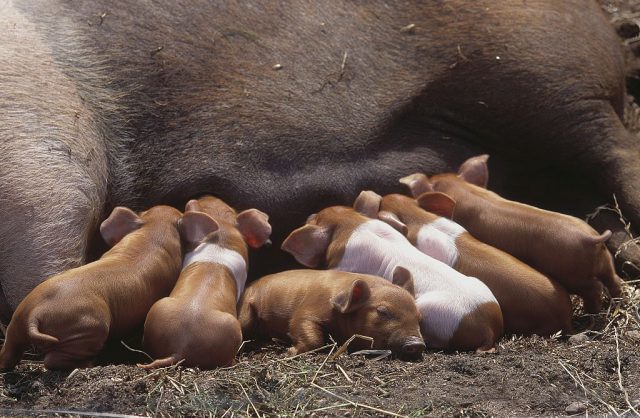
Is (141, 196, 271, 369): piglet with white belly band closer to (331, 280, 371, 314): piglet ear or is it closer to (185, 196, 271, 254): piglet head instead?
(185, 196, 271, 254): piglet head

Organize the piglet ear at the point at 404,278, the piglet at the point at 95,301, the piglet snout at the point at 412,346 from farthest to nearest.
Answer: the piglet ear at the point at 404,278 < the piglet snout at the point at 412,346 < the piglet at the point at 95,301

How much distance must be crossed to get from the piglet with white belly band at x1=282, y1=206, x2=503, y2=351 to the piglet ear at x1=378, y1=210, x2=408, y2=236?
0.08m

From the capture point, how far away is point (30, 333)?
11.7ft

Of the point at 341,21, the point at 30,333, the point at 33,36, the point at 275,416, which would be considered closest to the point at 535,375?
the point at 275,416

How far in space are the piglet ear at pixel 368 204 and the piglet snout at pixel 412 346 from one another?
88cm

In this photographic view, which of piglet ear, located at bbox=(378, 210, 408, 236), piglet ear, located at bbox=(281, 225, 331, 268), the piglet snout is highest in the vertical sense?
piglet ear, located at bbox=(378, 210, 408, 236)

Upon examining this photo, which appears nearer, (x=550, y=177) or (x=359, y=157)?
(x=359, y=157)

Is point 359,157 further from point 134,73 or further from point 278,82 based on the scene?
point 134,73

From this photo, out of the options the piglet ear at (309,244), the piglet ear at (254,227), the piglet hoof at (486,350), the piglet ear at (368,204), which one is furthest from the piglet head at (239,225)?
the piglet hoof at (486,350)

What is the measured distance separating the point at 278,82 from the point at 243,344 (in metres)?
1.37

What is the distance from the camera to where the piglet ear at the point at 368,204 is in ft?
15.1

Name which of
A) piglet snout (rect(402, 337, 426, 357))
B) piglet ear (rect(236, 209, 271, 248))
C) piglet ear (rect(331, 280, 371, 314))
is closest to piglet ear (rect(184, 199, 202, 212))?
piglet ear (rect(236, 209, 271, 248))

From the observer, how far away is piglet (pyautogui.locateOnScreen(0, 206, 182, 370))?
3.65 meters

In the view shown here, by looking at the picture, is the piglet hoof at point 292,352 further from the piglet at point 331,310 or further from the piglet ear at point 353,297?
the piglet ear at point 353,297
